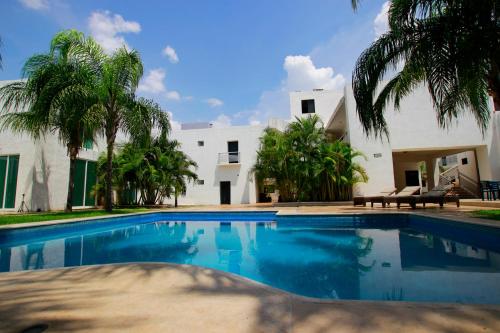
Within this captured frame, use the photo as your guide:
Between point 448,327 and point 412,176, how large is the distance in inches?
899

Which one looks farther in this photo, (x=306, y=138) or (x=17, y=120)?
(x=306, y=138)

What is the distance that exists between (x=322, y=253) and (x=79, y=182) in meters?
15.2

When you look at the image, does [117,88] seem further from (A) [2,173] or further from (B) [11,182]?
(A) [2,173]

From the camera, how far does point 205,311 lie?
197 centimetres

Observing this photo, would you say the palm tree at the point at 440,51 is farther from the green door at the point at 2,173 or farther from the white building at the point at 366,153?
the green door at the point at 2,173

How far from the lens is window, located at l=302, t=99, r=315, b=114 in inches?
882

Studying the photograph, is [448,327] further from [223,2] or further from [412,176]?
[412,176]

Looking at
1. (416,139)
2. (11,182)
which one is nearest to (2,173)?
(11,182)

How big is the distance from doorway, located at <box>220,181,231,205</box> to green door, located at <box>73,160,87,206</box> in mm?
8848

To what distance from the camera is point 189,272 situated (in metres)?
2.98

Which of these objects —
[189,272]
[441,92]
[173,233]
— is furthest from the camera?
[173,233]

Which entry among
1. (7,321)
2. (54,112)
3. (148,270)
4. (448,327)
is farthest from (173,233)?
(448,327)

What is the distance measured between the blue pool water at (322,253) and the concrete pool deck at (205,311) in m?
1.09

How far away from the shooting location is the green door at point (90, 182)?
52.1 feet
